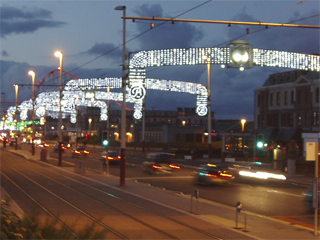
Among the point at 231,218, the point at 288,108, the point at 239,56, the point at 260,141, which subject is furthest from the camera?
the point at 288,108

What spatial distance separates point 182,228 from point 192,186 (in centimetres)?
1357

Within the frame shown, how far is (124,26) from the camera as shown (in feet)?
86.7

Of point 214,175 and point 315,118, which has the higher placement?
point 315,118

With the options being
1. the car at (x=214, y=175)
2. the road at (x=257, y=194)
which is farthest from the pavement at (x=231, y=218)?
the car at (x=214, y=175)

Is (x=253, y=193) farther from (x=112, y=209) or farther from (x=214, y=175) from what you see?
(x=112, y=209)

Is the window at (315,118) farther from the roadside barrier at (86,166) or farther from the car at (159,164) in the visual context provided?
the roadside barrier at (86,166)

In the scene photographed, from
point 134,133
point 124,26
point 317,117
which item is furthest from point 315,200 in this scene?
point 134,133

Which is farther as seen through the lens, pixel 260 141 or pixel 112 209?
pixel 260 141

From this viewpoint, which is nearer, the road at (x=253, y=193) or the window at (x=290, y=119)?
the road at (x=253, y=193)

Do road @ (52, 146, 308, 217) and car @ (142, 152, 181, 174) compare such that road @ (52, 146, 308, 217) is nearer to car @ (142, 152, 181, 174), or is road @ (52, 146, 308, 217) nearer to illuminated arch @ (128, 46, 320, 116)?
car @ (142, 152, 181, 174)

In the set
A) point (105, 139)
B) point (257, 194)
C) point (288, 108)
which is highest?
point (288, 108)

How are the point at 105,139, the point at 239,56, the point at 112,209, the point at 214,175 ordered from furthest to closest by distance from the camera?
the point at 105,139 → the point at 214,175 → the point at 112,209 → the point at 239,56

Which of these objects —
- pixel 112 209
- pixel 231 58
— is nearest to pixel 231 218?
pixel 112 209

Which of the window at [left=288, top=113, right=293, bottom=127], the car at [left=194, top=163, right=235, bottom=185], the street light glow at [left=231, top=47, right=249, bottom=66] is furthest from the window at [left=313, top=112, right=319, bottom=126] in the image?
the street light glow at [left=231, top=47, right=249, bottom=66]
